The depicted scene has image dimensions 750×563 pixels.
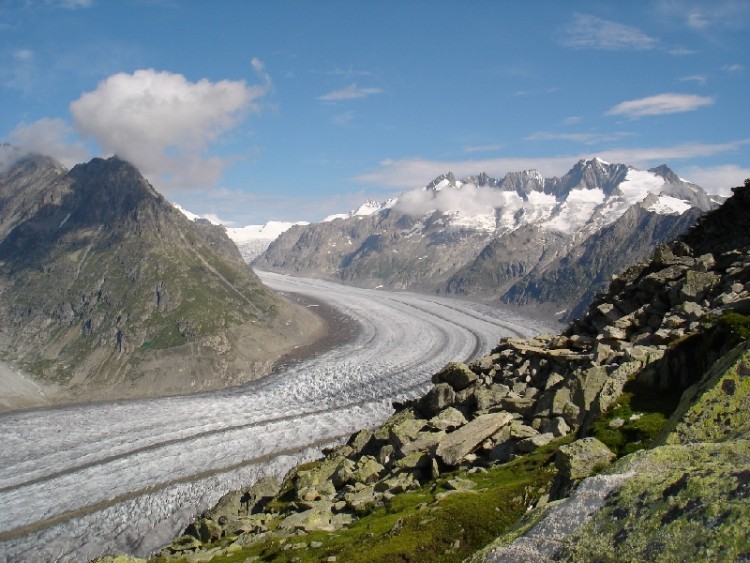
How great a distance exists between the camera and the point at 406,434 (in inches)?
1992

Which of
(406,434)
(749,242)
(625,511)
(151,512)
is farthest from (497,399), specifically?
(151,512)

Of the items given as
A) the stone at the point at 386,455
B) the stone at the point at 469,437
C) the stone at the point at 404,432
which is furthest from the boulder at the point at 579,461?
the stone at the point at 386,455

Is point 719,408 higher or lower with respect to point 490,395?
higher

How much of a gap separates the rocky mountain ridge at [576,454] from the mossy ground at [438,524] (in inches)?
4.1

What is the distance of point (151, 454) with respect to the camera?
122562 mm

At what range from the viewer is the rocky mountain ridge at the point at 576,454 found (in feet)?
31.7

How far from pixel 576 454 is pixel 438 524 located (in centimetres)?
885

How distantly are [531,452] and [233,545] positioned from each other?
2114 cm

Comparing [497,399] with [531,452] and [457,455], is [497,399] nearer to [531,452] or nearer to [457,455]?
[457,455]

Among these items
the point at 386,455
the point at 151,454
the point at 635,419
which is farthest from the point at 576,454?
the point at 151,454

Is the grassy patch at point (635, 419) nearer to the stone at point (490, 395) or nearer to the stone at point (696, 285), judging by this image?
the stone at point (490, 395)

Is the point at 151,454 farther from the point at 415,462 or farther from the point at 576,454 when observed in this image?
the point at 576,454

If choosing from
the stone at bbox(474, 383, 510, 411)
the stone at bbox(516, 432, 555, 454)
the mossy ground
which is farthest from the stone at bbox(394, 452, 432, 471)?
the stone at bbox(516, 432, 555, 454)

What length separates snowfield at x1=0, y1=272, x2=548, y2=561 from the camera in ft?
303
